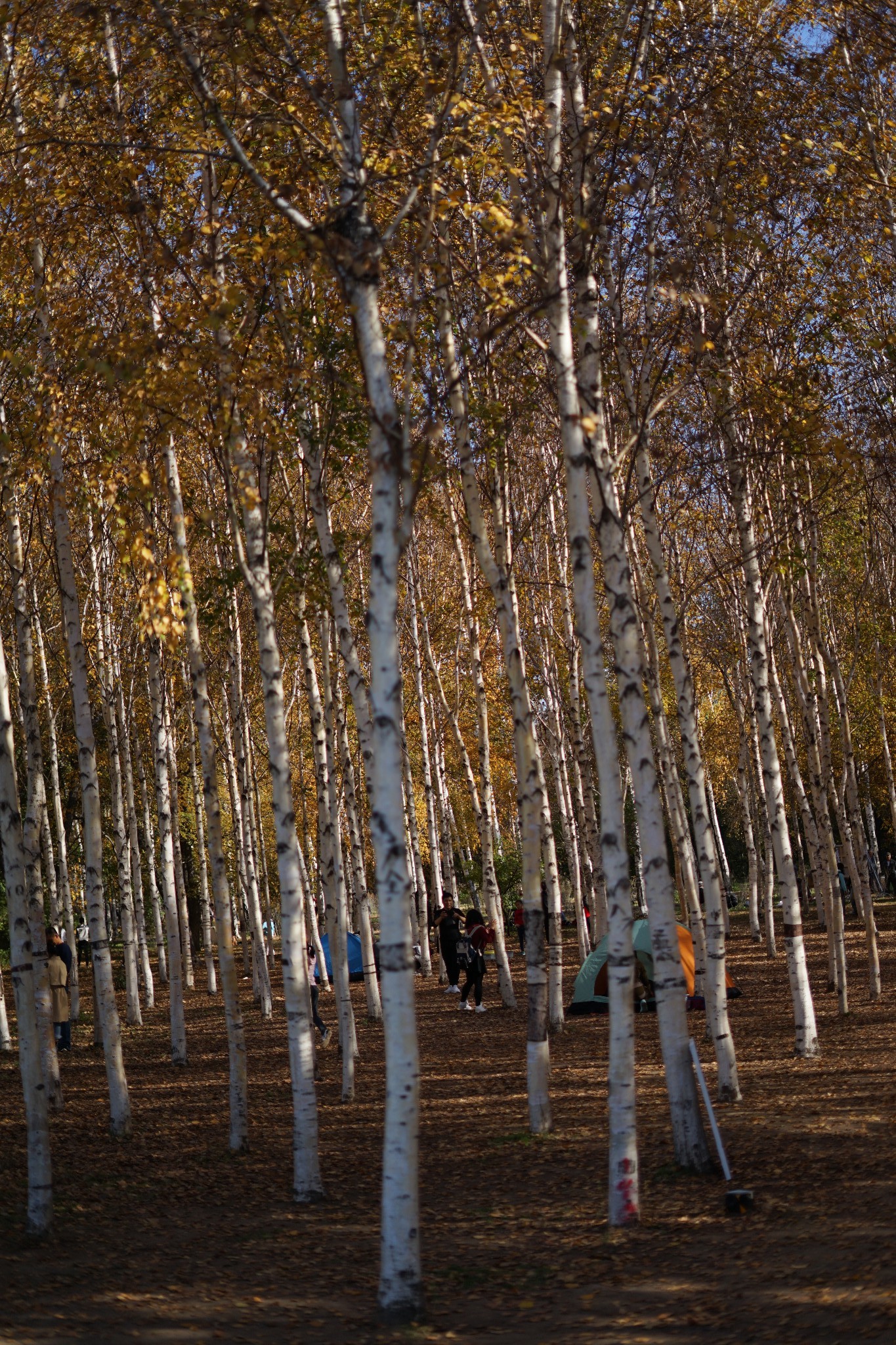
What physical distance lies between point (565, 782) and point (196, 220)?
619 inches

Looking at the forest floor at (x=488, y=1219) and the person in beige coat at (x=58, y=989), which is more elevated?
the person in beige coat at (x=58, y=989)

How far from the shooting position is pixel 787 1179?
28.2 ft

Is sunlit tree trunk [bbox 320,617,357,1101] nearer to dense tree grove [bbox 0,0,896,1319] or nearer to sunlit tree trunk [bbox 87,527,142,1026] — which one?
dense tree grove [bbox 0,0,896,1319]

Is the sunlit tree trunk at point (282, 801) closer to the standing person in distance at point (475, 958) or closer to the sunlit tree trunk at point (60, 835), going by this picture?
the standing person in distance at point (475, 958)

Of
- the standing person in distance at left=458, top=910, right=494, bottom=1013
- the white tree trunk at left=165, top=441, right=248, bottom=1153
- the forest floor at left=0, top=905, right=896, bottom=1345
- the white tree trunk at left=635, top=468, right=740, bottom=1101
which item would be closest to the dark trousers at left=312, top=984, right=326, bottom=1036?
the forest floor at left=0, top=905, right=896, bottom=1345

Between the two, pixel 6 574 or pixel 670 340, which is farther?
pixel 6 574

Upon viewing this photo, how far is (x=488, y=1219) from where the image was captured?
855 centimetres

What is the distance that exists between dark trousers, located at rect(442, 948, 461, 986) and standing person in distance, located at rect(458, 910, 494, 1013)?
901 millimetres

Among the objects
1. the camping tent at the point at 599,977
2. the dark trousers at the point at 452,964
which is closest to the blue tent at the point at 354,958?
the dark trousers at the point at 452,964

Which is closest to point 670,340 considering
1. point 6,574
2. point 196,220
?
point 196,220

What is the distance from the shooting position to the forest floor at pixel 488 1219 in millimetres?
6477

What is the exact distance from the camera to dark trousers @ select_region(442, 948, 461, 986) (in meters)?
22.0

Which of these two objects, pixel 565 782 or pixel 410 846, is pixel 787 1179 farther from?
pixel 410 846

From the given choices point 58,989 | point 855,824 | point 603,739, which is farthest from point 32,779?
point 855,824
